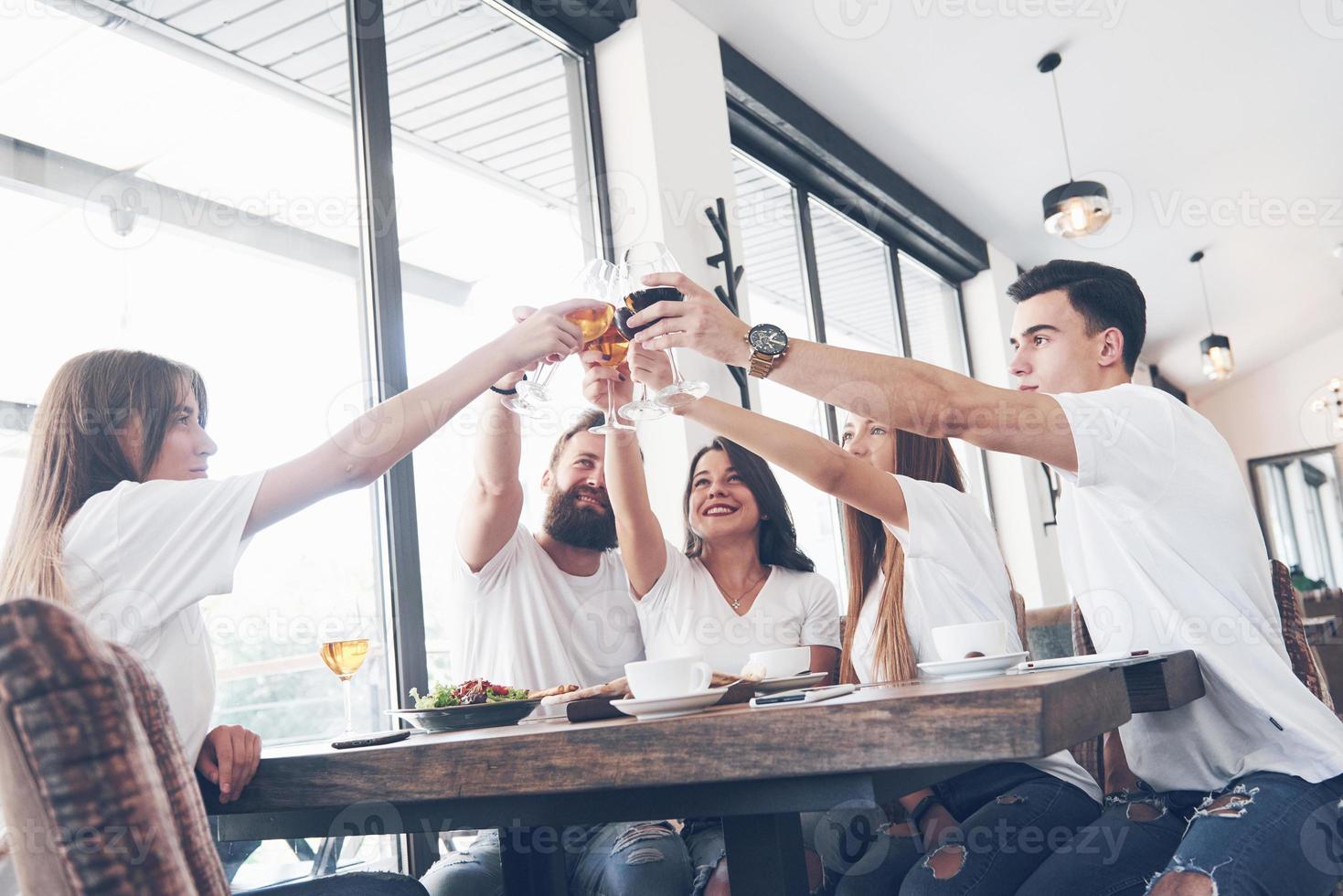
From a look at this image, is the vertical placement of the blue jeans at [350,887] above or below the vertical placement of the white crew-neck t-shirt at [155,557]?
below

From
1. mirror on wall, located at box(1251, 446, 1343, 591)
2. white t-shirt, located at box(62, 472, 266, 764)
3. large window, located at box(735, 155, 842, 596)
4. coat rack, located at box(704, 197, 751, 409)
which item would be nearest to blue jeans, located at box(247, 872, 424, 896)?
white t-shirt, located at box(62, 472, 266, 764)

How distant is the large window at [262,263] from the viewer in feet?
6.39

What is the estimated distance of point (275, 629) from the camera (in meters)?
2.23

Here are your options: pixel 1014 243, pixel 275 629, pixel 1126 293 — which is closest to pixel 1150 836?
pixel 1126 293

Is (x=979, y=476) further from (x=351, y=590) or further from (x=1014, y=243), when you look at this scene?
(x=351, y=590)

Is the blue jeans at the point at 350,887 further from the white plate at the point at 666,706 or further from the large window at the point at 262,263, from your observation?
the large window at the point at 262,263

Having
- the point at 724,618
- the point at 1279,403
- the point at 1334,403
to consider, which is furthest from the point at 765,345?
the point at 1279,403

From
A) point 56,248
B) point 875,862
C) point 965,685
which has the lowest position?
point 875,862

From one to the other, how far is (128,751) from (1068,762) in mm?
1477

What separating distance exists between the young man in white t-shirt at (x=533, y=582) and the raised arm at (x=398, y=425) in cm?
38

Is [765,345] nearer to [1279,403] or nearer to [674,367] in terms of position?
[674,367]

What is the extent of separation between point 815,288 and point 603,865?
3.62 m

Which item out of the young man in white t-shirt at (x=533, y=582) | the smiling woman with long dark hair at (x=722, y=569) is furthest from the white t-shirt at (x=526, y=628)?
the smiling woman with long dark hair at (x=722, y=569)

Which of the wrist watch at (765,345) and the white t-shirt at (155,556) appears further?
the wrist watch at (765,345)
